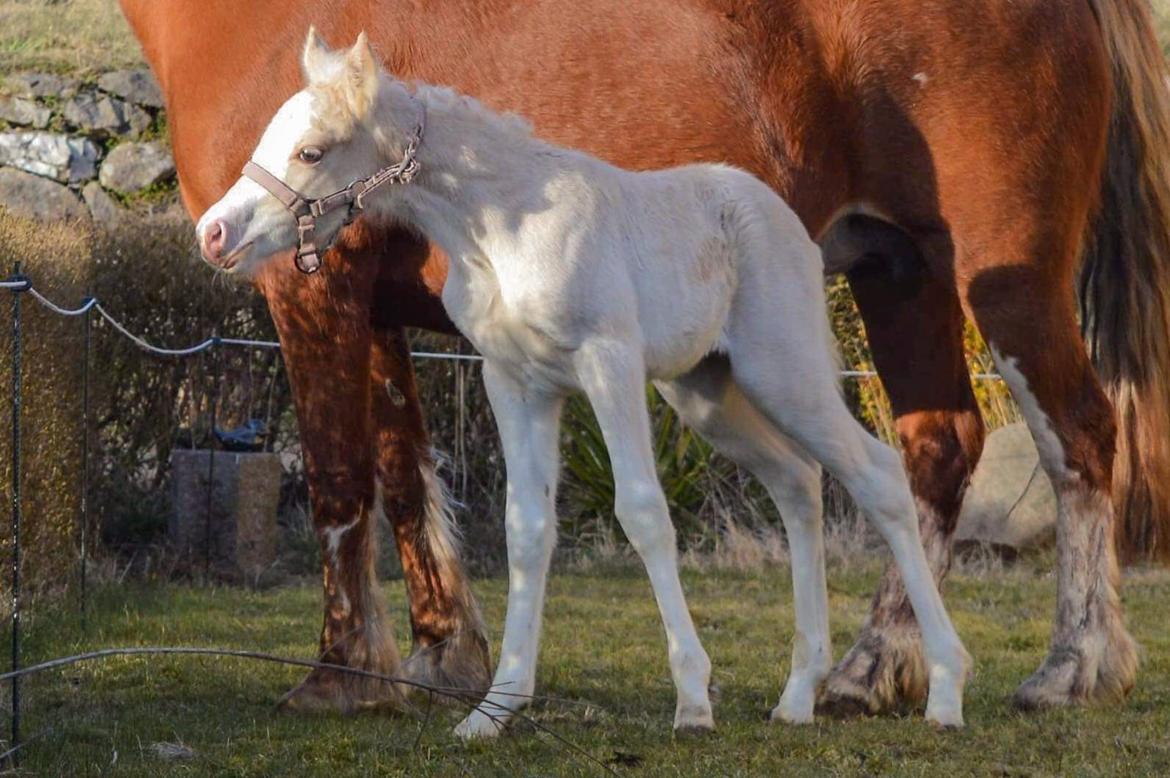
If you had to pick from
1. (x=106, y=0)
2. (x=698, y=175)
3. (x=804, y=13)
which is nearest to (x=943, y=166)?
(x=804, y=13)

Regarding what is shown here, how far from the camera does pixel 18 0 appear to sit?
65.7 feet

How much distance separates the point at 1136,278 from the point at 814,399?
6.24ft

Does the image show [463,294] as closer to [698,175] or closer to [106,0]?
[698,175]

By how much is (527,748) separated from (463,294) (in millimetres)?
1163

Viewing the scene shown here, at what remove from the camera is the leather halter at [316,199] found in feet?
13.4

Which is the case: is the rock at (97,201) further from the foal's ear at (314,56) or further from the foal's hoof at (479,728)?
the foal's hoof at (479,728)

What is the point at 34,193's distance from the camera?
13656 millimetres

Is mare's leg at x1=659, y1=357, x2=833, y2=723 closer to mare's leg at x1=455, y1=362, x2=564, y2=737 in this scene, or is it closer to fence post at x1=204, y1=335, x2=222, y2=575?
mare's leg at x1=455, y1=362, x2=564, y2=737

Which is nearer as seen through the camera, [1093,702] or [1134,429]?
[1093,702]

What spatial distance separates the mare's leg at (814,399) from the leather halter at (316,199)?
37.6 inches

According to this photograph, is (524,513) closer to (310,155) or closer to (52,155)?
(310,155)

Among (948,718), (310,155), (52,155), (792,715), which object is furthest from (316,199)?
(52,155)

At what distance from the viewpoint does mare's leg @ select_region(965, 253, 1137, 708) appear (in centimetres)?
514

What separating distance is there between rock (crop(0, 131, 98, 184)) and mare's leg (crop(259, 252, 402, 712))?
370 inches
